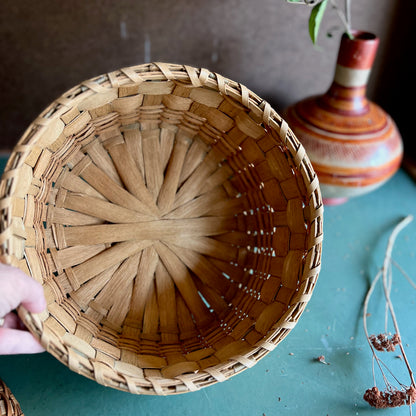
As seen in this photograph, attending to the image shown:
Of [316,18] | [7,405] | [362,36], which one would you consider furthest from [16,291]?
[362,36]

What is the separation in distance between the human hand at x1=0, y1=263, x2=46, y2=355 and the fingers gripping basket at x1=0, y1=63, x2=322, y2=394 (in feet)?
0.05

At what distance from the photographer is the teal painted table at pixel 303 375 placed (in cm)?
63

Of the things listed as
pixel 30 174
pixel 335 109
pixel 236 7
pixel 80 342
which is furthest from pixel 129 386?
pixel 236 7

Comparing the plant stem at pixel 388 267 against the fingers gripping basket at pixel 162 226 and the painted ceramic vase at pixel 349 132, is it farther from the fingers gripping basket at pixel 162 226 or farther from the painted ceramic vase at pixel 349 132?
the fingers gripping basket at pixel 162 226

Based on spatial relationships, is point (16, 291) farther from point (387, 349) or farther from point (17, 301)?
point (387, 349)

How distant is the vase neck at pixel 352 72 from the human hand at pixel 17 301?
690mm

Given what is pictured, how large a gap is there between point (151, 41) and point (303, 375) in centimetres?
74

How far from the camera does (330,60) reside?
3.67 ft

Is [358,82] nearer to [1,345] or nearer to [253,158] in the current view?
[253,158]

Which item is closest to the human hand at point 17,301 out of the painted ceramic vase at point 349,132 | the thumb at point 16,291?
the thumb at point 16,291

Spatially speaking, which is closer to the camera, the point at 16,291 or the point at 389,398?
the point at 16,291

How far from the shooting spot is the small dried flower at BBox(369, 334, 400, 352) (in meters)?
0.70

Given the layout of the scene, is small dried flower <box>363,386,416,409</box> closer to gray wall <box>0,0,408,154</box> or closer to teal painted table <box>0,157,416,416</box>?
teal painted table <box>0,157,416,416</box>

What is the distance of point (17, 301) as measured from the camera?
49 cm
